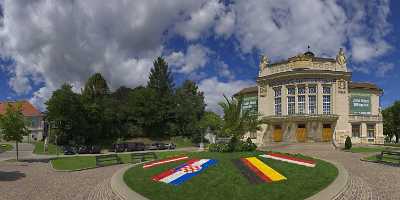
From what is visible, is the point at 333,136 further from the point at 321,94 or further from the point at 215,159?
the point at 215,159

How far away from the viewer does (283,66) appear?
55.7m

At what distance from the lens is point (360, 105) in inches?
2142

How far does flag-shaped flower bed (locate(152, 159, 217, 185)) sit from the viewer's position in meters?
15.1

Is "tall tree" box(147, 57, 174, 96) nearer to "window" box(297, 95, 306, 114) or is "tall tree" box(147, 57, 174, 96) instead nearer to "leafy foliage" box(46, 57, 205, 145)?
"leafy foliage" box(46, 57, 205, 145)

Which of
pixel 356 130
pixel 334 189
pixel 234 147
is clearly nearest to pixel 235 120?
pixel 234 147

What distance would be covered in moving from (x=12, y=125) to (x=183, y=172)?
22.0 metres

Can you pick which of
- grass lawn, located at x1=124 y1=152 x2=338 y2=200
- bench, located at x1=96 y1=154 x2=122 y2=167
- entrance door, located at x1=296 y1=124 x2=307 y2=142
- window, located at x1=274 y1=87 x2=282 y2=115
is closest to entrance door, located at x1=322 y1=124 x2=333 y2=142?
entrance door, located at x1=296 y1=124 x2=307 y2=142

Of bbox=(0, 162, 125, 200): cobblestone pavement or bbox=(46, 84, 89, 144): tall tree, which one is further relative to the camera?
bbox=(46, 84, 89, 144): tall tree

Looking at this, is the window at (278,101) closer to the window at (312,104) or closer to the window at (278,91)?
the window at (278,91)

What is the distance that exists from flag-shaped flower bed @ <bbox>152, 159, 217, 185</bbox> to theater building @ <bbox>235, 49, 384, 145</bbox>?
3310cm

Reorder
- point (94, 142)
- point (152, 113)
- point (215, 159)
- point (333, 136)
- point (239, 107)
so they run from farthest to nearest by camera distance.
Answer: point (152, 113)
point (94, 142)
point (333, 136)
point (239, 107)
point (215, 159)

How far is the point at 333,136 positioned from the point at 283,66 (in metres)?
13.9

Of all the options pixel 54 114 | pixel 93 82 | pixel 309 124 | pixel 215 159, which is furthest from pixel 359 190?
pixel 93 82

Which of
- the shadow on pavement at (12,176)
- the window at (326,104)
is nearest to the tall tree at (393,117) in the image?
the window at (326,104)
